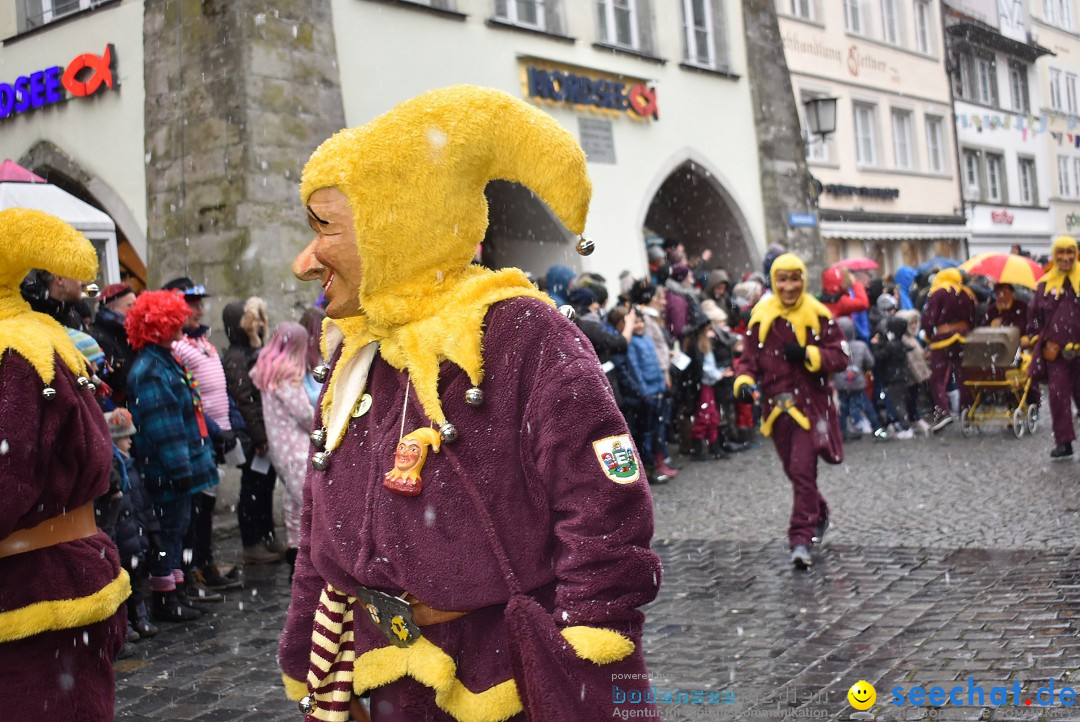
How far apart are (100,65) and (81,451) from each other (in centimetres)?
1043

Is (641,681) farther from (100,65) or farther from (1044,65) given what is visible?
(1044,65)

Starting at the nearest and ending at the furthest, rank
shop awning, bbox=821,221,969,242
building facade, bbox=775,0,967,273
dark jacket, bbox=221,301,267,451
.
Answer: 1. dark jacket, bbox=221,301,267,451
2. building facade, bbox=775,0,967,273
3. shop awning, bbox=821,221,969,242

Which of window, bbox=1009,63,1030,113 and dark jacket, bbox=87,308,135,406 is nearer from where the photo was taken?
dark jacket, bbox=87,308,135,406

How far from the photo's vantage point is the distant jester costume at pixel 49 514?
3.37 meters

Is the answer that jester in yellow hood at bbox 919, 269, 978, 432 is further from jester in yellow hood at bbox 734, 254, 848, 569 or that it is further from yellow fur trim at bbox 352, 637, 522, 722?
yellow fur trim at bbox 352, 637, 522, 722

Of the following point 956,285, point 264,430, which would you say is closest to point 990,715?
point 264,430

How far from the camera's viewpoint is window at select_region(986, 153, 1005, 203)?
34469 millimetres

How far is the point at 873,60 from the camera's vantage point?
90.6 feet

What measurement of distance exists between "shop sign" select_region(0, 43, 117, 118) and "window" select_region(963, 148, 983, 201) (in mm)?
25885

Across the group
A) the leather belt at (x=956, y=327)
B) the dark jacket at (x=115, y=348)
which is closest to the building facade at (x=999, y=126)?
the leather belt at (x=956, y=327)

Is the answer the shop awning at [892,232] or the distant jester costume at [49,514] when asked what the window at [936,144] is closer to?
the shop awning at [892,232]

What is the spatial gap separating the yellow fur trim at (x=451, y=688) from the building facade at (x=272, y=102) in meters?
9.56

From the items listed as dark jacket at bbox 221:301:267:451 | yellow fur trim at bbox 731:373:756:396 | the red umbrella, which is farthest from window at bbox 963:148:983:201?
dark jacket at bbox 221:301:267:451

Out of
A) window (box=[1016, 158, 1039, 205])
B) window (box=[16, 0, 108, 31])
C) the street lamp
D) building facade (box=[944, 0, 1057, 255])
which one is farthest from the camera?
window (box=[1016, 158, 1039, 205])
